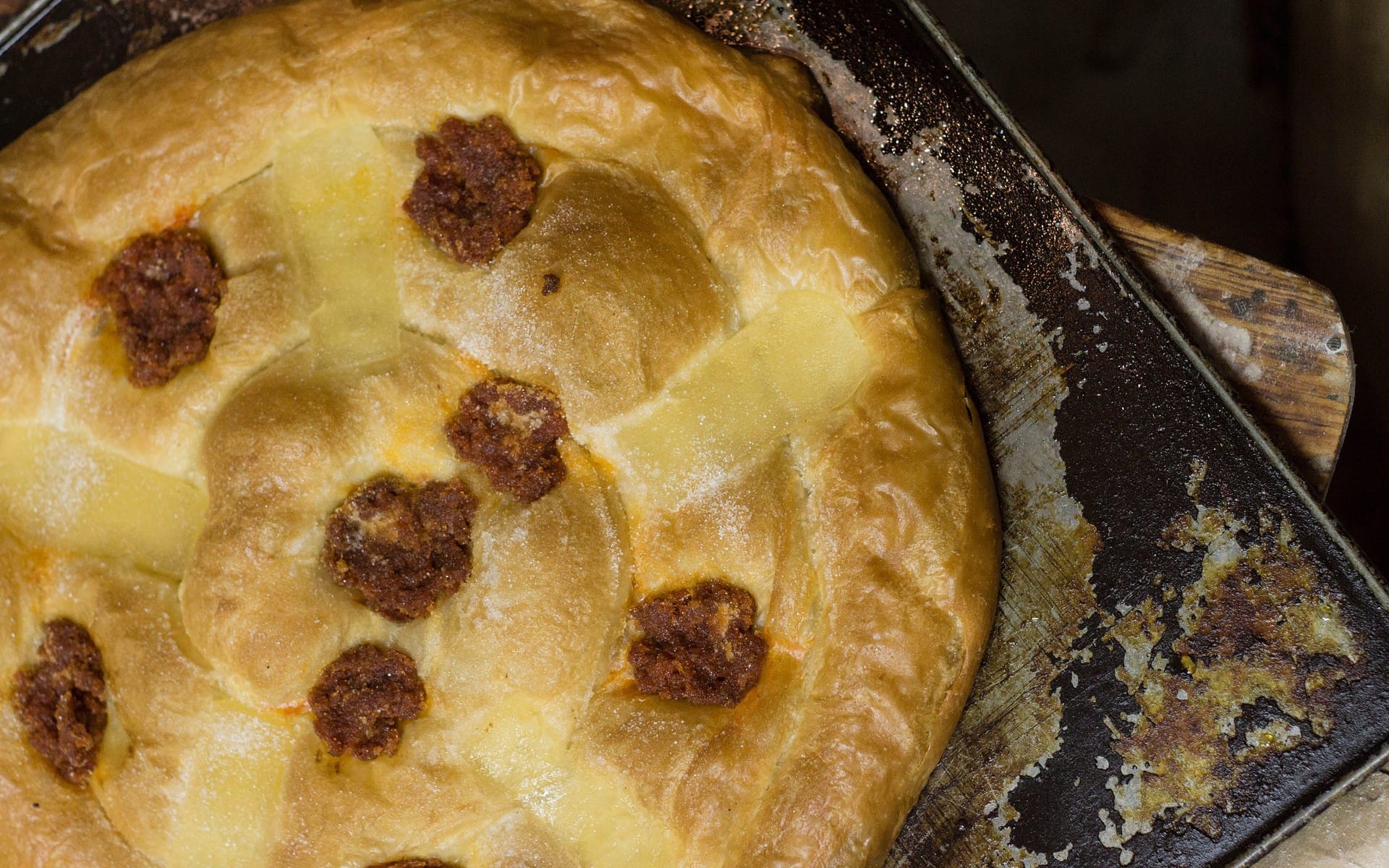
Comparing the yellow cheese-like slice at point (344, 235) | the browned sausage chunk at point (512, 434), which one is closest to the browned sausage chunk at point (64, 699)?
the yellow cheese-like slice at point (344, 235)

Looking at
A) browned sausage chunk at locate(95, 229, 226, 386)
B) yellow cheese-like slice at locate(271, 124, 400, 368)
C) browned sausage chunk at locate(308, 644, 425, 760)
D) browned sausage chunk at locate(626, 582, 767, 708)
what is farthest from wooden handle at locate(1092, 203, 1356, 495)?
browned sausage chunk at locate(95, 229, 226, 386)

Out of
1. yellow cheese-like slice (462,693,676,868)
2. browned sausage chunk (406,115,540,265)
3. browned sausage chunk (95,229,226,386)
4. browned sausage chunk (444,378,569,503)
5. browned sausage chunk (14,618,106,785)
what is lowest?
yellow cheese-like slice (462,693,676,868)

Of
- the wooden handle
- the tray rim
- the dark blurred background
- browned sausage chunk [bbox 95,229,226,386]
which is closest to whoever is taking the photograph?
browned sausage chunk [bbox 95,229,226,386]

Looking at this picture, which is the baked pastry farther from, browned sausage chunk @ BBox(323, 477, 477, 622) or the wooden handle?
the wooden handle

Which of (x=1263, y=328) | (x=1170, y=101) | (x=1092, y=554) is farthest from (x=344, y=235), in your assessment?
(x=1170, y=101)

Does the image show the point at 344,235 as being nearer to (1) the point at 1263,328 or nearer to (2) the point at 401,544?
(2) the point at 401,544

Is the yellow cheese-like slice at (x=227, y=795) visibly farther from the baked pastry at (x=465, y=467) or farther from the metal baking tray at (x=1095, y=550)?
the metal baking tray at (x=1095, y=550)
